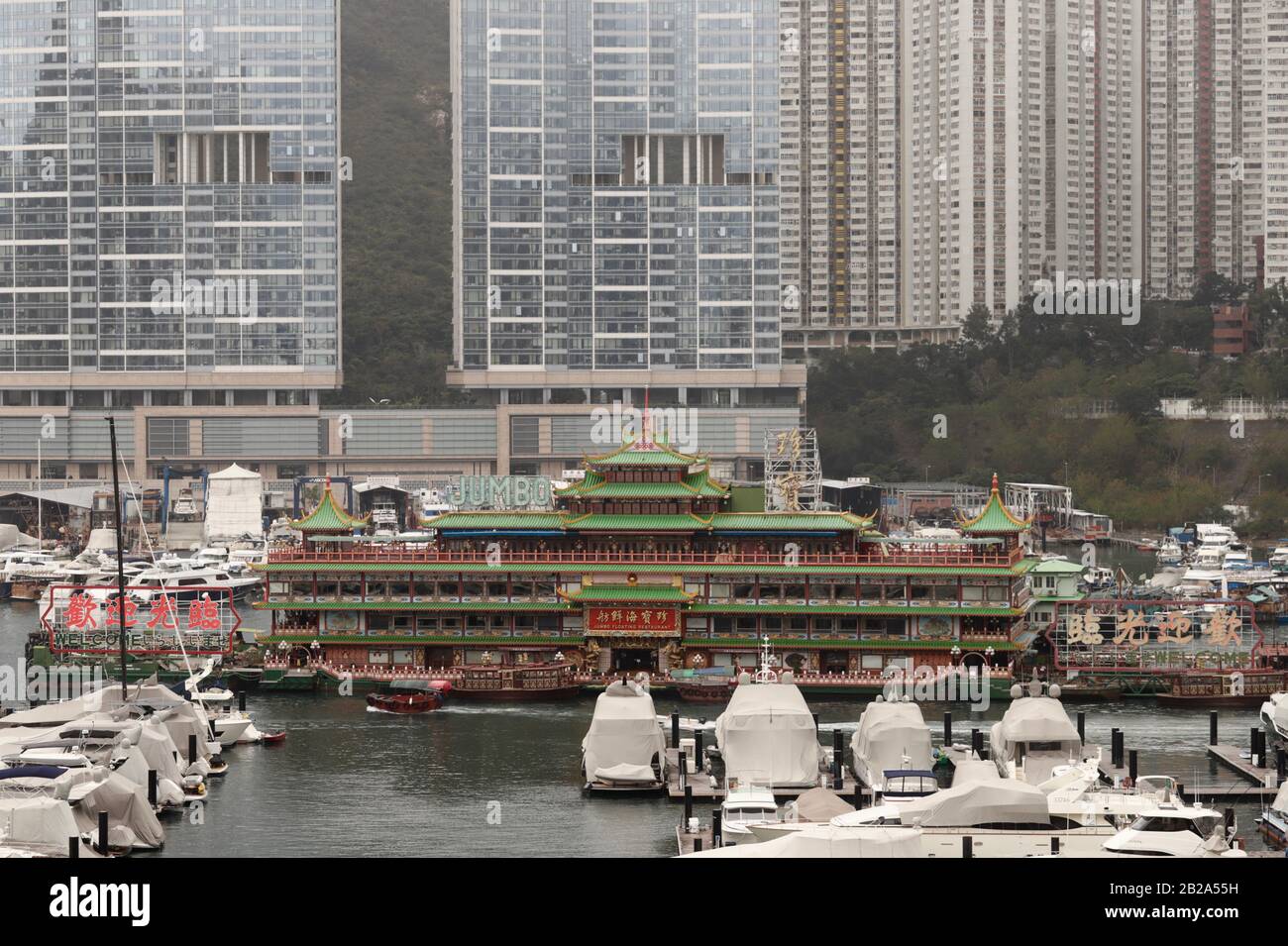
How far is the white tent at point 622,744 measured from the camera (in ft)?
174

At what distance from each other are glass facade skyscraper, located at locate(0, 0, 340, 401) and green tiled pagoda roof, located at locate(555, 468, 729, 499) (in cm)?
7564

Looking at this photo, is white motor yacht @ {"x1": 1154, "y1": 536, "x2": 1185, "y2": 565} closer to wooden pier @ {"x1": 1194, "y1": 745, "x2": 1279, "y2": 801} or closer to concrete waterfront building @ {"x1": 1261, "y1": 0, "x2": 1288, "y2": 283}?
concrete waterfront building @ {"x1": 1261, "y1": 0, "x2": 1288, "y2": 283}

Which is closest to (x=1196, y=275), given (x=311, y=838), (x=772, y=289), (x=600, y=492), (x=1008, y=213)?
(x=1008, y=213)

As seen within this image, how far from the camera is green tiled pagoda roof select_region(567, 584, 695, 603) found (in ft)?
238

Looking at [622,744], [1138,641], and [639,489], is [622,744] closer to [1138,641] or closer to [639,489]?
[639,489]

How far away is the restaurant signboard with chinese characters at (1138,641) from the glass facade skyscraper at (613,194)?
7519 cm

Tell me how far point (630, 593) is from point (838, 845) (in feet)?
129

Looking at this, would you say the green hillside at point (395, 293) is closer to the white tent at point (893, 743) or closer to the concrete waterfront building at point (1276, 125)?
the concrete waterfront building at point (1276, 125)

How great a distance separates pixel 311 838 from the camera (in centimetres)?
4753

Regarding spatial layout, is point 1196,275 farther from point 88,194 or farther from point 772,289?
point 88,194

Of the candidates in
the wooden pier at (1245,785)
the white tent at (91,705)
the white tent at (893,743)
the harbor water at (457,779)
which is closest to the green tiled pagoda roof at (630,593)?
the harbor water at (457,779)

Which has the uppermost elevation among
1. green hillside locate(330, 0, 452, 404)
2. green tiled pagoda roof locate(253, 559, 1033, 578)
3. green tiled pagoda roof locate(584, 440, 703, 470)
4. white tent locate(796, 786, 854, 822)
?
green hillside locate(330, 0, 452, 404)

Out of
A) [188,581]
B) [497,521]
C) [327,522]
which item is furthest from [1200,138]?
[327,522]

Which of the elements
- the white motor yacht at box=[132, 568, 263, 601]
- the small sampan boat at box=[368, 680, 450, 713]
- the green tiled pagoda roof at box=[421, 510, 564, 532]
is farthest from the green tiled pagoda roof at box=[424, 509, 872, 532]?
the white motor yacht at box=[132, 568, 263, 601]
